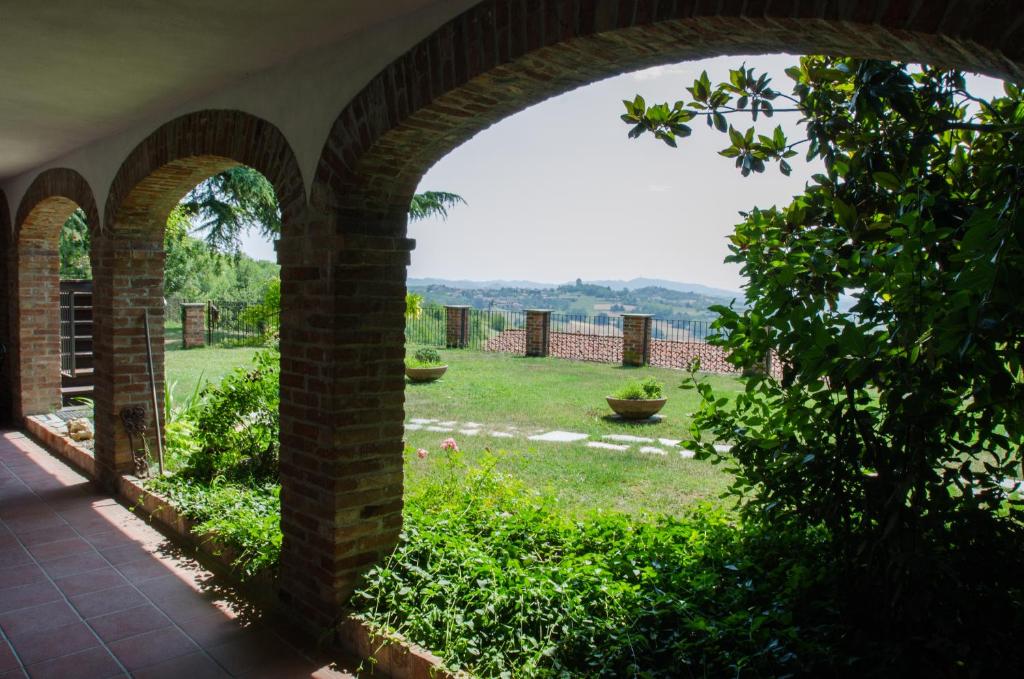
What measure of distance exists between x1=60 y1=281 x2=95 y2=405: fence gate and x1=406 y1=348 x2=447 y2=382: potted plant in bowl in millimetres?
5038

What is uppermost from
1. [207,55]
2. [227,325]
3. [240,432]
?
[207,55]

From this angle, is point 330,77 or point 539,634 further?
point 330,77

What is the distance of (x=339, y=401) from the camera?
3.35 metres

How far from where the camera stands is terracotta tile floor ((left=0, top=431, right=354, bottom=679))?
3189 mm

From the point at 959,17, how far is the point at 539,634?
92.0 inches

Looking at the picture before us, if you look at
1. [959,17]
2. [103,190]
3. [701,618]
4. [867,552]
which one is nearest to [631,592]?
[701,618]

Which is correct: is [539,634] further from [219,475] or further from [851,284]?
[219,475]

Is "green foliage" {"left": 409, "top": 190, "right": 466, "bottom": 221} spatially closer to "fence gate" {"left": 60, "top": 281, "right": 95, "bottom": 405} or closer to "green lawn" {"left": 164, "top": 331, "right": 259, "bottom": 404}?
"green lawn" {"left": 164, "top": 331, "right": 259, "bottom": 404}

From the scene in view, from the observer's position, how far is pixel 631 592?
289cm

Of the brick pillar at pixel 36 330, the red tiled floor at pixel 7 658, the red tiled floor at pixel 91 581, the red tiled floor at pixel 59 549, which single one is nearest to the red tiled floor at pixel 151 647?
the red tiled floor at pixel 7 658

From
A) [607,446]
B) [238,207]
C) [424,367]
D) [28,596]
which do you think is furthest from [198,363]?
[28,596]

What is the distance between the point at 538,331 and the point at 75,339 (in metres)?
10.3

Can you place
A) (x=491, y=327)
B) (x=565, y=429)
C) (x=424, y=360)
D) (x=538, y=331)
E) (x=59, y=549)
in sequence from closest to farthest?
(x=59, y=549) < (x=565, y=429) < (x=424, y=360) < (x=538, y=331) < (x=491, y=327)

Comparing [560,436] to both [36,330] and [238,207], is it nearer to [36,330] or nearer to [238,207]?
[36,330]
